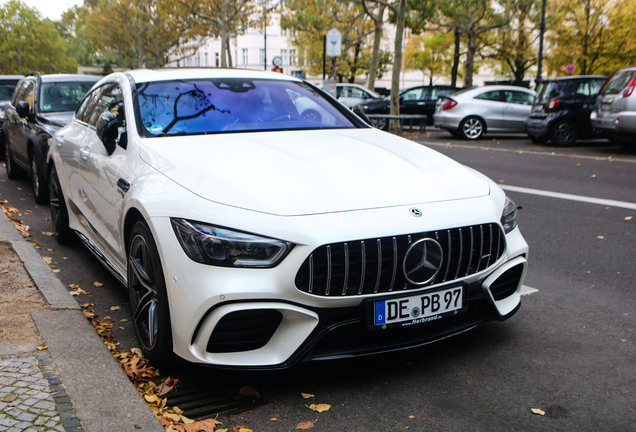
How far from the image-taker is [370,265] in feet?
10.3

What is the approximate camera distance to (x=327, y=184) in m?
3.41

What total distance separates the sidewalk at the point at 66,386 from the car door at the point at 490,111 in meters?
16.8

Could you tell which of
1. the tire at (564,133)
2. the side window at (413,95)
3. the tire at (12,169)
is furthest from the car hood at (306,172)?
the side window at (413,95)

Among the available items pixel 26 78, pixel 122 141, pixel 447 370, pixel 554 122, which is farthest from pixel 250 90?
pixel 554 122

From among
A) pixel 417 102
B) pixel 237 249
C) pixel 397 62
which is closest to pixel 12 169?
pixel 237 249

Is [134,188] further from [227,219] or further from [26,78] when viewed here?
[26,78]

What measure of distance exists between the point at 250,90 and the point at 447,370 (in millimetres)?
2400

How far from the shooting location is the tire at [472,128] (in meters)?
19.4

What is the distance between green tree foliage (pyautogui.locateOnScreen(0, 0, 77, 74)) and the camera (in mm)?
79250

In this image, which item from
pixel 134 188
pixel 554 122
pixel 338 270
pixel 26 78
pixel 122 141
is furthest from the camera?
pixel 554 122

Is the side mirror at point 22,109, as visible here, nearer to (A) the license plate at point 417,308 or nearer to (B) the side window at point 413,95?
(A) the license plate at point 417,308

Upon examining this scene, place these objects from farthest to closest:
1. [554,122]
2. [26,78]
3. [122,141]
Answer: [554,122], [26,78], [122,141]

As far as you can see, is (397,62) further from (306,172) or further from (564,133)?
(306,172)

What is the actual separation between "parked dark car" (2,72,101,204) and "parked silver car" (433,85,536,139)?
11.9m
